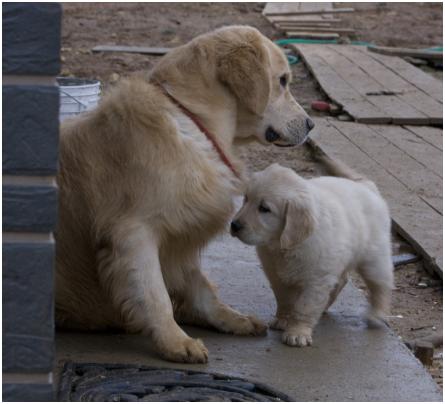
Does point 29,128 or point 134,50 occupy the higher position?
point 29,128

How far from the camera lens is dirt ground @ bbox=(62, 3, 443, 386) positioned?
411 inches

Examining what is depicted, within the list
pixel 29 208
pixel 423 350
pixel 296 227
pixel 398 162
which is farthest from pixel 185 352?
pixel 398 162

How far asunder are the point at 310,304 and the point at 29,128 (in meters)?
2.27

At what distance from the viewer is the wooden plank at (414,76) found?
36.8 ft

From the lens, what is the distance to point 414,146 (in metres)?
→ 9.05

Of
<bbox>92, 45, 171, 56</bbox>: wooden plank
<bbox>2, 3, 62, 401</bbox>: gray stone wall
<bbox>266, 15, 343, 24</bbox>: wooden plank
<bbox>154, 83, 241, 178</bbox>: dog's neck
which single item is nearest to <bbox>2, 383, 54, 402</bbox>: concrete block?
<bbox>2, 3, 62, 401</bbox>: gray stone wall

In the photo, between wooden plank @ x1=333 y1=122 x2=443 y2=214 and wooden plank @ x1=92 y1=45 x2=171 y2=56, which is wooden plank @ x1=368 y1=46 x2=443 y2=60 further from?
wooden plank @ x1=333 y1=122 x2=443 y2=214

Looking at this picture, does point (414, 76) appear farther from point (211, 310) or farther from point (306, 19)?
point (211, 310)

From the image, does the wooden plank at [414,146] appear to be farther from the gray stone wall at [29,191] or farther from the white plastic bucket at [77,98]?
the gray stone wall at [29,191]

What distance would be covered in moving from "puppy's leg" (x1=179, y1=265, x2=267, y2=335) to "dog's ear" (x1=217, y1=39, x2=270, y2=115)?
81 centimetres

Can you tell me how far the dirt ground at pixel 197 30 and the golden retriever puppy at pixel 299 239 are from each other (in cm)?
179

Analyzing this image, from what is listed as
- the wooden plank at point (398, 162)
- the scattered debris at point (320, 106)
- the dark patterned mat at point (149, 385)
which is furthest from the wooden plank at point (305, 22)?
the dark patterned mat at point (149, 385)

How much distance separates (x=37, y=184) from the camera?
8.43ft

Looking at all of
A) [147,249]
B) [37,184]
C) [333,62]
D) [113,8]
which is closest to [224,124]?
[147,249]
